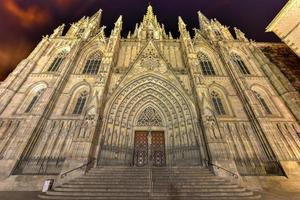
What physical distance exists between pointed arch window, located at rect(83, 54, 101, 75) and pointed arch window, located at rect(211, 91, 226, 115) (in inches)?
478

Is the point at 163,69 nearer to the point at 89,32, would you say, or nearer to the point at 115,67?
the point at 115,67

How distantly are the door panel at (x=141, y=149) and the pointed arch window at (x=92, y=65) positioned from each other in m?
8.27

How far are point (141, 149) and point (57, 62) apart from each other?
13090 millimetres

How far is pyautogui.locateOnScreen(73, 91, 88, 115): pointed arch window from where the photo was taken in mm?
13033

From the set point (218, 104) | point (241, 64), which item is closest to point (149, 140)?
point (218, 104)

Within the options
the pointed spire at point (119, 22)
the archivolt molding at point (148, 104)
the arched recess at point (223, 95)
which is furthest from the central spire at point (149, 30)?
the arched recess at point (223, 95)

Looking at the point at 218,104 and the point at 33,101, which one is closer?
the point at 33,101

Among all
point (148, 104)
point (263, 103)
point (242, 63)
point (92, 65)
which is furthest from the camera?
point (242, 63)

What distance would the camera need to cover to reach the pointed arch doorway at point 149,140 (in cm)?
1155

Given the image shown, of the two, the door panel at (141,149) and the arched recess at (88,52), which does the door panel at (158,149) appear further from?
the arched recess at (88,52)

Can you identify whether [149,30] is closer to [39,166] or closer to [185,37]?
[185,37]

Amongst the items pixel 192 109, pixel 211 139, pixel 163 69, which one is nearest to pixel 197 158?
pixel 211 139

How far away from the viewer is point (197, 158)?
34.3 ft

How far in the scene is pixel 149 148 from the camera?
11.8 meters
